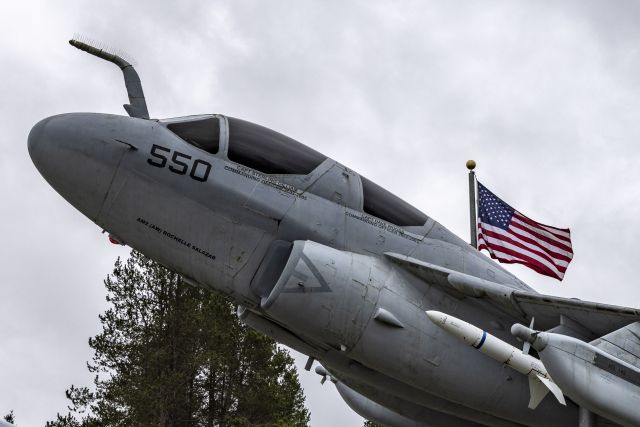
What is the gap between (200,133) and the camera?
10.6 meters

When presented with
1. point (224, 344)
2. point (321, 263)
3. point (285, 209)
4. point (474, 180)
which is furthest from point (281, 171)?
point (224, 344)

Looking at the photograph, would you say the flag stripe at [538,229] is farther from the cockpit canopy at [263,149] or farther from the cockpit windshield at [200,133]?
the cockpit windshield at [200,133]

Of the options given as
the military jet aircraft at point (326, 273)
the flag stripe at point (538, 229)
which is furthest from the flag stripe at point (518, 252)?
the military jet aircraft at point (326, 273)

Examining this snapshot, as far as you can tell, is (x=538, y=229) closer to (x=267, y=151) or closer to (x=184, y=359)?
(x=267, y=151)

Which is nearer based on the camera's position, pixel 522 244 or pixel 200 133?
pixel 200 133

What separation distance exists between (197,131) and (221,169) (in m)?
0.66

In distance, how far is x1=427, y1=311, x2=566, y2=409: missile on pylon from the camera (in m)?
9.94

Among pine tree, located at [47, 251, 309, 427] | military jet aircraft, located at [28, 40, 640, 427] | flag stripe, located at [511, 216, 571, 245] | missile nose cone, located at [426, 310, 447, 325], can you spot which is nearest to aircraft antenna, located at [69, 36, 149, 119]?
military jet aircraft, located at [28, 40, 640, 427]

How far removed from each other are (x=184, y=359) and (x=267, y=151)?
18565mm

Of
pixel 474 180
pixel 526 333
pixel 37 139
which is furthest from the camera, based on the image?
pixel 474 180

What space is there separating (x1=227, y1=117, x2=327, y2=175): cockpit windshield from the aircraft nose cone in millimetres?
1467

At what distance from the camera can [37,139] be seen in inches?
399

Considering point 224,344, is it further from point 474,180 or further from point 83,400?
point 474,180

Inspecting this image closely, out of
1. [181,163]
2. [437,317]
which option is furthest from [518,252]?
[181,163]
